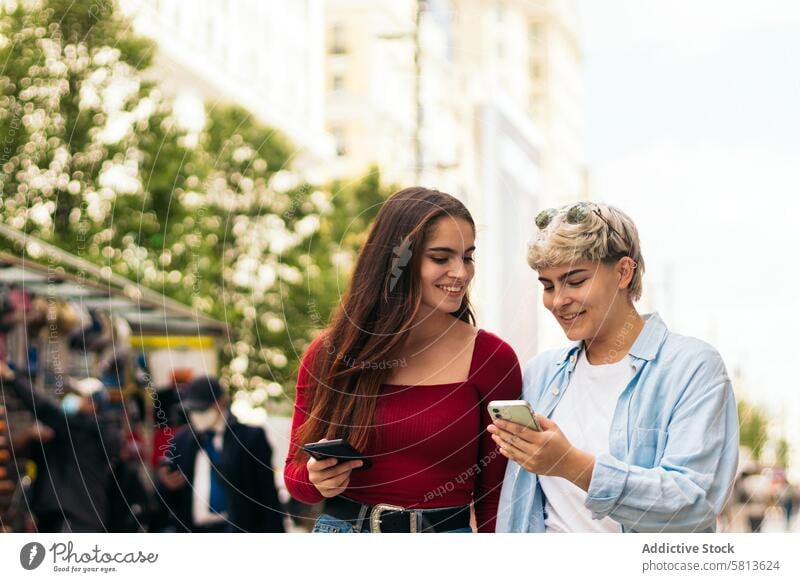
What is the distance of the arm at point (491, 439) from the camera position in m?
2.84

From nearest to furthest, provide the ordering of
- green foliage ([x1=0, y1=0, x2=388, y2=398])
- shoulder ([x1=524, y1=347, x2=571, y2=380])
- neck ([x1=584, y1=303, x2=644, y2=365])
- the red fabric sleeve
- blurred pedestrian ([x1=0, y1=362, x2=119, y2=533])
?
neck ([x1=584, y1=303, x2=644, y2=365]), shoulder ([x1=524, y1=347, x2=571, y2=380]), the red fabric sleeve, blurred pedestrian ([x1=0, y1=362, x2=119, y2=533]), green foliage ([x1=0, y1=0, x2=388, y2=398])

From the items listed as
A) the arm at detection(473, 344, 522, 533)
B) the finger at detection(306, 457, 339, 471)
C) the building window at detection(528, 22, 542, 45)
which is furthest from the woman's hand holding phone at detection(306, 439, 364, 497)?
the building window at detection(528, 22, 542, 45)

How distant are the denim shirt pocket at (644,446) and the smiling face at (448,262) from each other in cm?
50

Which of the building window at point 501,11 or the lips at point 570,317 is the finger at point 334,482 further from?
the building window at point 501,11

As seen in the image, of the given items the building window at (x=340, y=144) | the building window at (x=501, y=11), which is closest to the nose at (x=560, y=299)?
the building window at (x=501, y=11)

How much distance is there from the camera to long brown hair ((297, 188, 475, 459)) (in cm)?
288

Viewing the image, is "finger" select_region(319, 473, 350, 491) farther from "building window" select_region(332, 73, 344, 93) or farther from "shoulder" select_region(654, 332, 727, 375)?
"building window" select_region(332, 73, 344, 93)

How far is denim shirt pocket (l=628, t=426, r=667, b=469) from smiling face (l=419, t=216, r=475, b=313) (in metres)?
0.50

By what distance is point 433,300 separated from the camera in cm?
289

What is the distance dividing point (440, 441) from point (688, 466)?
1.74ft

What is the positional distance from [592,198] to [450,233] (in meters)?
0.33

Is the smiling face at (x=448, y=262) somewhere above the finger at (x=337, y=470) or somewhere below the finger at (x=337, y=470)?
above
